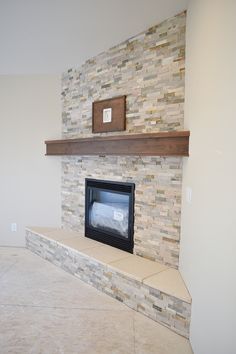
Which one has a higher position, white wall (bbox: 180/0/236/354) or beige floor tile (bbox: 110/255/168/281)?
white wall (bbox: 180/0/236/354)

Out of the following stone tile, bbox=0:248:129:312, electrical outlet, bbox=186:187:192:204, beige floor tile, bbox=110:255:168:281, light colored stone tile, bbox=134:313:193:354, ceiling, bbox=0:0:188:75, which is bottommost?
stone tile, bbox=0:248:129:312

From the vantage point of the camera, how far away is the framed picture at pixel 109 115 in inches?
113

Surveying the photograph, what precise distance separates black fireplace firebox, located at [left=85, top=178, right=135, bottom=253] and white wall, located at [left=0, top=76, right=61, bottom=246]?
0.66 meters

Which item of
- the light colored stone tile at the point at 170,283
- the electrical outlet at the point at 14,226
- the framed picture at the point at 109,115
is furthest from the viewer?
the electrical outlet at the point at 14,226

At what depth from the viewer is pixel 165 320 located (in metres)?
2.05

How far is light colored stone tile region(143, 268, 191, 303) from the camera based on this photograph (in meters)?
1.98

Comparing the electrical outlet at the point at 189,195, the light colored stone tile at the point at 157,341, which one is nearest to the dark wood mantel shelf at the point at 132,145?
the electrical outlet at the point at 189,195

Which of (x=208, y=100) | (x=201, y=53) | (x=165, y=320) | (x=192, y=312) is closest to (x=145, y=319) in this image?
(x=165, y=320)

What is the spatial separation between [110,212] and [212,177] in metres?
1.77

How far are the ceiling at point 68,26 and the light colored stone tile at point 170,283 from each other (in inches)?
87.7

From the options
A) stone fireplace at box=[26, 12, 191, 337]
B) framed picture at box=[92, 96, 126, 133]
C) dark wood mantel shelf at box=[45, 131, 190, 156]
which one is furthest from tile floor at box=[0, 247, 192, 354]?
framed picture at box=[92, 96, 126, 133]

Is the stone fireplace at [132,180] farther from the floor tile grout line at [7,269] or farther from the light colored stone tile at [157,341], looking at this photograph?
the floor tile grout line at [7,269]

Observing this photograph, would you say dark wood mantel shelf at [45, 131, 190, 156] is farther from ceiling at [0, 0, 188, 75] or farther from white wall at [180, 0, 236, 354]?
ceiling at [0, 0, 188, 75]

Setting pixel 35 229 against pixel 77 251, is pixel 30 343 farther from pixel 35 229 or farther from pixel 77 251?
pixel 35 229
